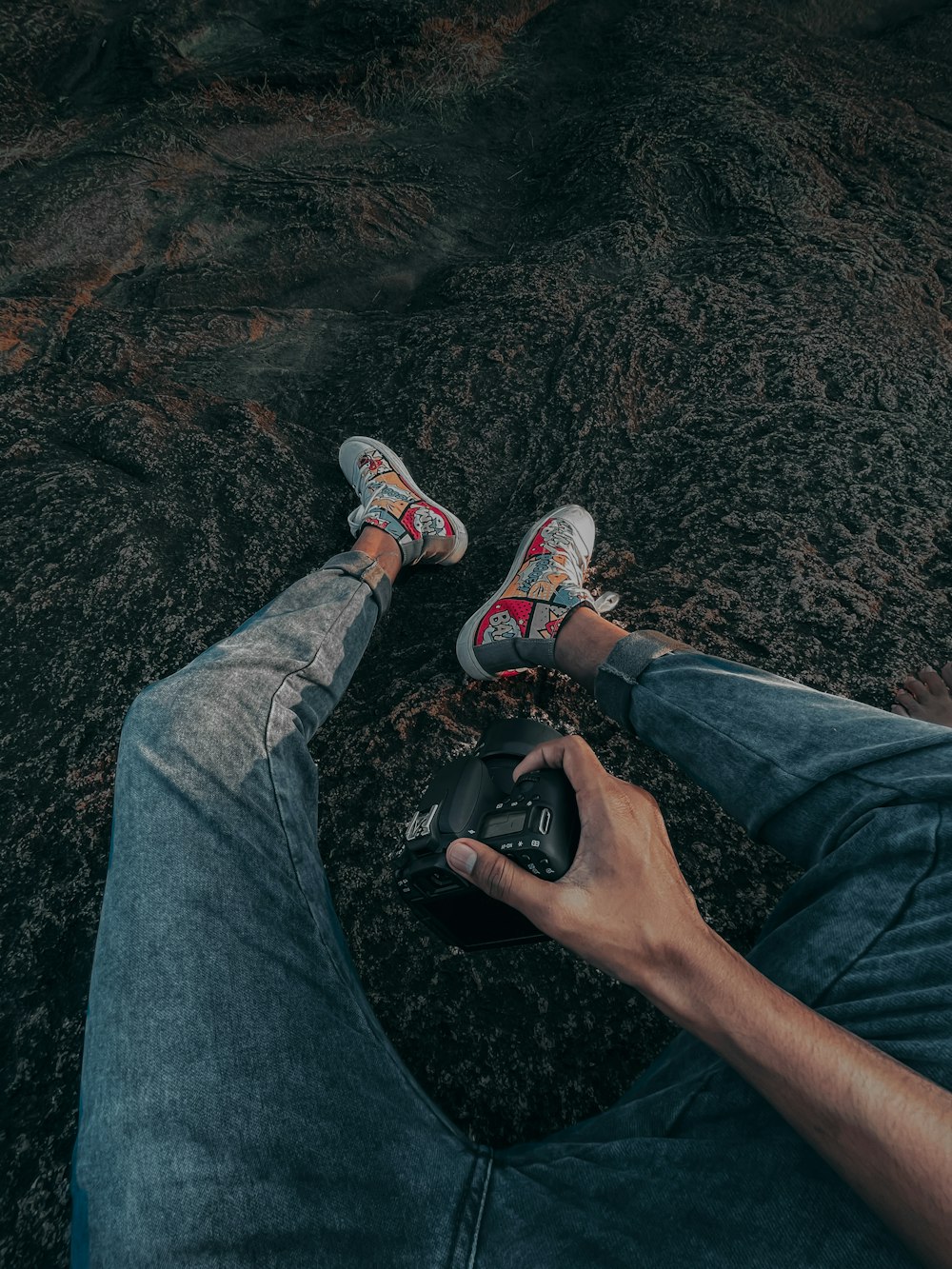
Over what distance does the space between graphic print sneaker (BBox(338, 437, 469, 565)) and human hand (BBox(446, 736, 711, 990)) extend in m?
1.28

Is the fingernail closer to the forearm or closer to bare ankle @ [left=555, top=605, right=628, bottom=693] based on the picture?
the forearm

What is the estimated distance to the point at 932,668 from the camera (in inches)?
69.2

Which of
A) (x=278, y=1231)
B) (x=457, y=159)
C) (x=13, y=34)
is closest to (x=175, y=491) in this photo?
(x=278, y=1231)

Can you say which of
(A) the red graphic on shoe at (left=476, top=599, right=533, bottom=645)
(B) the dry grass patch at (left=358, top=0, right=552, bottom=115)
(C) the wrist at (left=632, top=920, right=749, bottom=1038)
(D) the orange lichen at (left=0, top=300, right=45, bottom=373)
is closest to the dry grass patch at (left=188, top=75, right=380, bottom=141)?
(B) the dry grass patch at (left=358, top=0, right=552, bottom=115)

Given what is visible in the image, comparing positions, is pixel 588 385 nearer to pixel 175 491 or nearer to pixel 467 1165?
pixel 175 491

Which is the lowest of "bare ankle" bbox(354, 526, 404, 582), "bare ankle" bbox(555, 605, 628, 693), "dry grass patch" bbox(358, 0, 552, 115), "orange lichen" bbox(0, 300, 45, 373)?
"orange lichen" bbox(0, 300, 45, 373)

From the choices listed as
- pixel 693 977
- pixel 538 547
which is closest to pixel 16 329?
pixel 538 547

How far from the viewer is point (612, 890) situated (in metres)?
0.91

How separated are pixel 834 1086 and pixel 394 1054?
0.71 m

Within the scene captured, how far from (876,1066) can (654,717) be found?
2.51 feet

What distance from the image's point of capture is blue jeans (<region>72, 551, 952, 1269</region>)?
2.77 ft

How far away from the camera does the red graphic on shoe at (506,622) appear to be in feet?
5.92

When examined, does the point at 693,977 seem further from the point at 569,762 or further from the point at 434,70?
the point at 434,70

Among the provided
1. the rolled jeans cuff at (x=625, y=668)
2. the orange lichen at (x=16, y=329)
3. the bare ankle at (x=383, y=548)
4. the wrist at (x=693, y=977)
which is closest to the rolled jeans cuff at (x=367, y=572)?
the bare ankle at (x=383, y=548)
